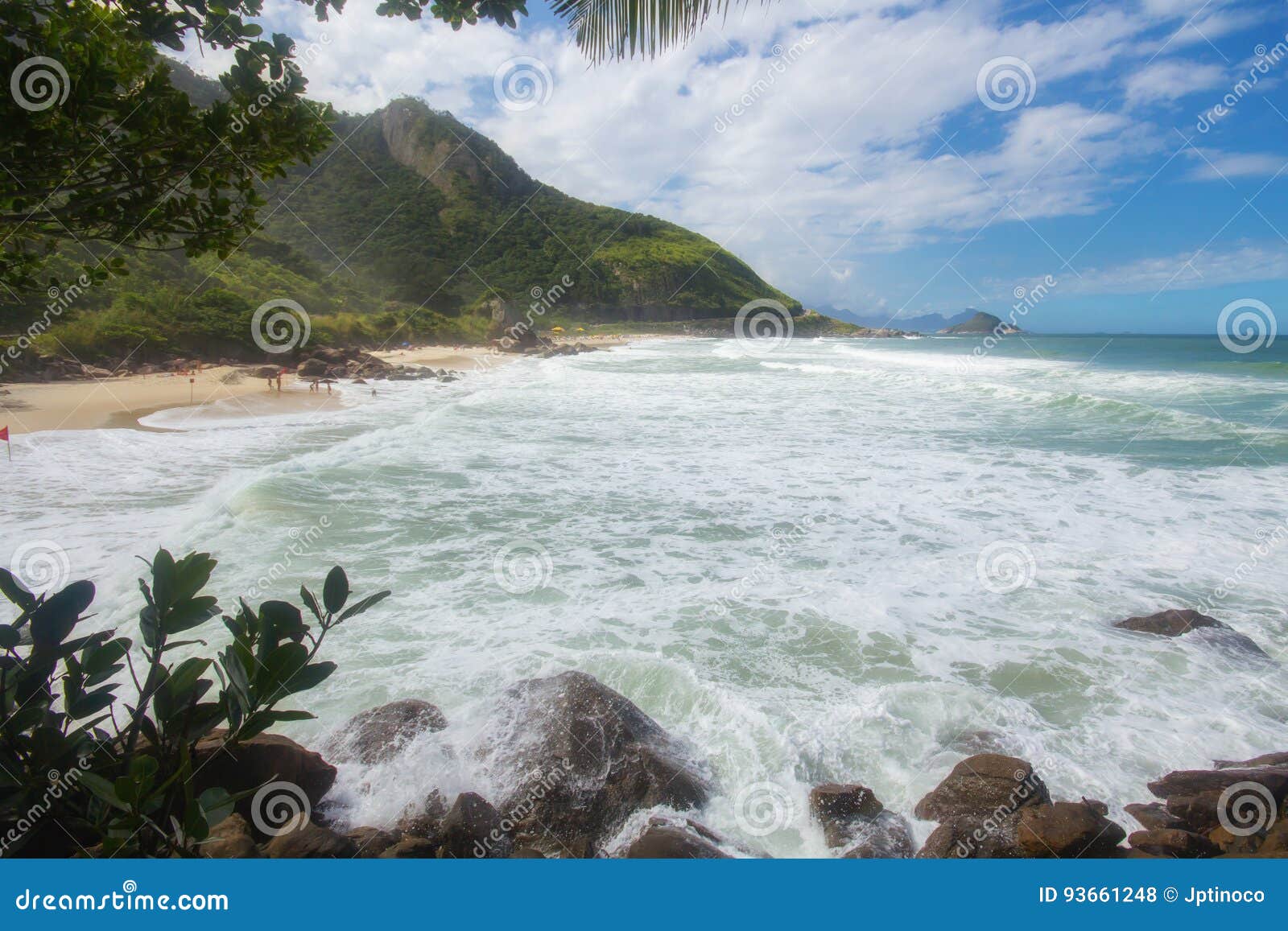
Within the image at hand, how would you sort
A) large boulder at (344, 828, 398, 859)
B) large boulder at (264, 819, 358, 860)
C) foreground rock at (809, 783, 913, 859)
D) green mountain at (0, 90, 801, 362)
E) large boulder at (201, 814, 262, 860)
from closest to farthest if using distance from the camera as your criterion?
1. large boulder at (201, 814, 262, 860)
2. large boulder at (264, 819, 358, 860)
3. large boulder at (344, 828, 398, 859)
4. foreground rock at (809, 783, 913, 859)
5. green mountain at (0, 90, 801, 362)

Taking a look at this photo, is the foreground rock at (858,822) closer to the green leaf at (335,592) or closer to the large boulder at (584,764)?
the large boulder at (584,764)

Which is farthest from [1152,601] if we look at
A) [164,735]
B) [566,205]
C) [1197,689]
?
[566,205]

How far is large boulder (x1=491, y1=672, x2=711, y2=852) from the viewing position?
3.58 metres

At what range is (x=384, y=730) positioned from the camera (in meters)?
4.09

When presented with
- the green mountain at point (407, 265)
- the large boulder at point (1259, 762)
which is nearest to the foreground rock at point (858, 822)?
the large boulder at point (1259, 762)

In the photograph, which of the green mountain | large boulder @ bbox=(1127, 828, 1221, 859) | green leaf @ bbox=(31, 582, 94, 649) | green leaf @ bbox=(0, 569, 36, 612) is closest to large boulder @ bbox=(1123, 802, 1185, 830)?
large boulder @ bbox=(1127, 828, 1221, 859)

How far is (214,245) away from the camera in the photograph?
2.60 meters

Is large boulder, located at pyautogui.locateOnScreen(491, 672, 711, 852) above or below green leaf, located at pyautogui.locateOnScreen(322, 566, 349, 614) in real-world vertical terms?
below

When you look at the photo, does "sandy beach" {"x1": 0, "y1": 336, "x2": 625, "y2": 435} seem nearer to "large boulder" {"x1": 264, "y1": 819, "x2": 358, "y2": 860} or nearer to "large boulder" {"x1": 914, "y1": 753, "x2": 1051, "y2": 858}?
"large boulder" {"x1": 264, "y1": 819, "x2": 358, "y2": 860}

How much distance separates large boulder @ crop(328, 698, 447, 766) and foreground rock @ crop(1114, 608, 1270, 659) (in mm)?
6129

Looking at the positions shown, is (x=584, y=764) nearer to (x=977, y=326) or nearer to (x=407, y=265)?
(x=407, y=265)

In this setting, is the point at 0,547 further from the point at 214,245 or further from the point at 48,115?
the point at 48,115

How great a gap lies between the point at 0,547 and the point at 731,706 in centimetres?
795

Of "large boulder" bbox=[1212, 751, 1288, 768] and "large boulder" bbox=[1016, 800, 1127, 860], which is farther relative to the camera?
"large boulder" bbox=[1212, 751, 1288, 768]
